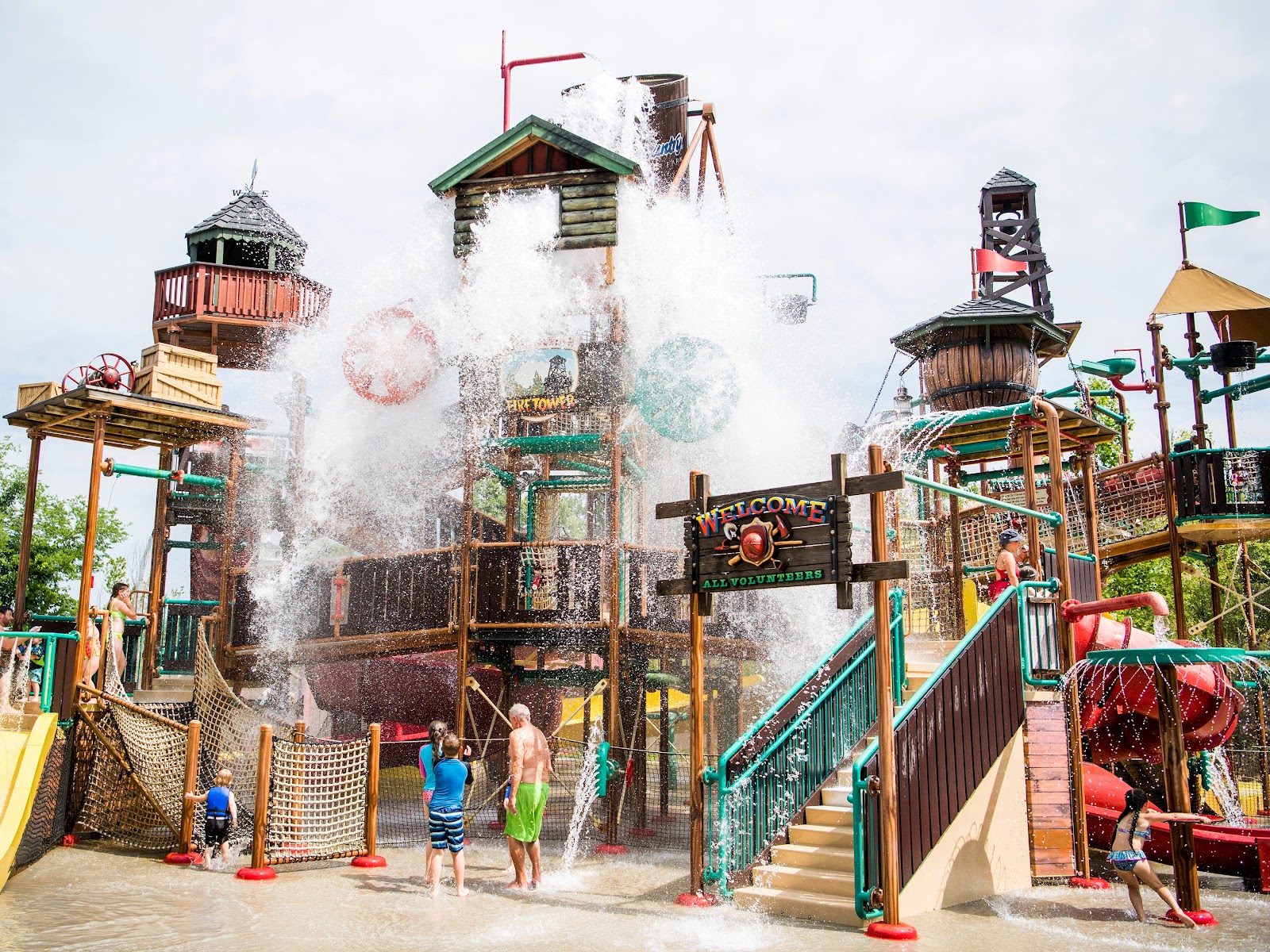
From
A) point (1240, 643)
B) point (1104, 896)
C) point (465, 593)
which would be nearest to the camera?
point (1104, 896)

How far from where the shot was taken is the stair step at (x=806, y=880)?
29.0 ft

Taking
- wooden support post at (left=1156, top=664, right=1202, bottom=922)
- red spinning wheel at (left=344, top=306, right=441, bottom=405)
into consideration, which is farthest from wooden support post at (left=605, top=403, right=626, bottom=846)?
wooden support post at (left=1156, top=664, right=1202, bottom=922)

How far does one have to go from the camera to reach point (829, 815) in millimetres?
9727

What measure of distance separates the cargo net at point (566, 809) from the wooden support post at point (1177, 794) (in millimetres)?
4937

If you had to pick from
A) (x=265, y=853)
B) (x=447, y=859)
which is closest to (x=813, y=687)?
(x=447, y=859)

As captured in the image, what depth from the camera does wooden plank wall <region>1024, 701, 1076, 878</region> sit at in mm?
10594

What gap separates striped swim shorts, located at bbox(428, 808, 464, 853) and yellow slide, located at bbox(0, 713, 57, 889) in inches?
149

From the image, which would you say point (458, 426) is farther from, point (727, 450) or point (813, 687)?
point (813, 687)

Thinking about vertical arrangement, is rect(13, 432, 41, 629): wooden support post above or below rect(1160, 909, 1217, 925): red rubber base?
above

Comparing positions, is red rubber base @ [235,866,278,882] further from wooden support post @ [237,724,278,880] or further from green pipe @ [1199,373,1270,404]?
green pipe @ [1199,373,1270,404]

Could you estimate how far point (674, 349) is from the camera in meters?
15.7

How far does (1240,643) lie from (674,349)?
80.8 feet

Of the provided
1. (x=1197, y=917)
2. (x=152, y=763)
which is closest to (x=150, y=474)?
(x=152, y=763)

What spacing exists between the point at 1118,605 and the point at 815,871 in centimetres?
399
